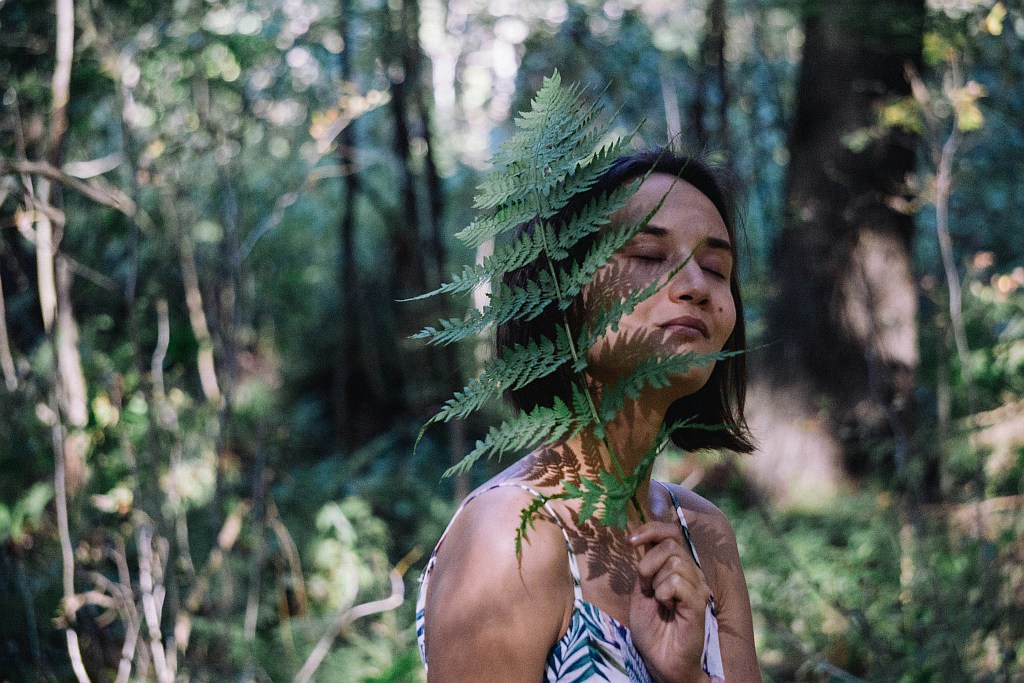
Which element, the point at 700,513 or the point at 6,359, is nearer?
the point at 700,513

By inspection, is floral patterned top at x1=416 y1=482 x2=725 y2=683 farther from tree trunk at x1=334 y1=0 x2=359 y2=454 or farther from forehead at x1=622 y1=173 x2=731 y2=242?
tree trunk at x1=334 y1=0 x2=359 y2=454

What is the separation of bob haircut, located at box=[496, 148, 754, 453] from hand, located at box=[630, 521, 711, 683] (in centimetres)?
20

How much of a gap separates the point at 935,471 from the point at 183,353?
16.8 feet

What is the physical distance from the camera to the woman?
4.33ft

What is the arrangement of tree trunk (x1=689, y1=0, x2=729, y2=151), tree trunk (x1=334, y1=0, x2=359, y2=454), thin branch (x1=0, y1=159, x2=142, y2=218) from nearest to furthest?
thin branch (x1=0, y1=159, x2=142, y2=218), tree trunk (x1=689, y1=0, x2=729, y2=151), tree trunk (x1=334, y1=0, x2=359, y2=454)

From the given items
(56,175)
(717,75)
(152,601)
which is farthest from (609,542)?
(717,75)

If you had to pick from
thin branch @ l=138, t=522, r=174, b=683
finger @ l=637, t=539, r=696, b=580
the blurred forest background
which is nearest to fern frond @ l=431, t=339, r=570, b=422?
finger @ l=637, t=539, r=696, b=580

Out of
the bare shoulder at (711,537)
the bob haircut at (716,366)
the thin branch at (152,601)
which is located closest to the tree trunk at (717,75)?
the thin branch at (152,601)

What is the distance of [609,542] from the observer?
59.3 inches

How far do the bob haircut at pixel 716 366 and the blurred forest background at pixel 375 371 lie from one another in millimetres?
290

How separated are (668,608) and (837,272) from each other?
18.7 feet

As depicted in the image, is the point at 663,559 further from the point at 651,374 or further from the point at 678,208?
the point at 678,208

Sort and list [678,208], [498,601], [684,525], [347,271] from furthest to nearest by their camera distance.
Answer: [347,271]
[684,525]
[678,208]
[498,601]

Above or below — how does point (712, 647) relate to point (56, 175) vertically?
below
